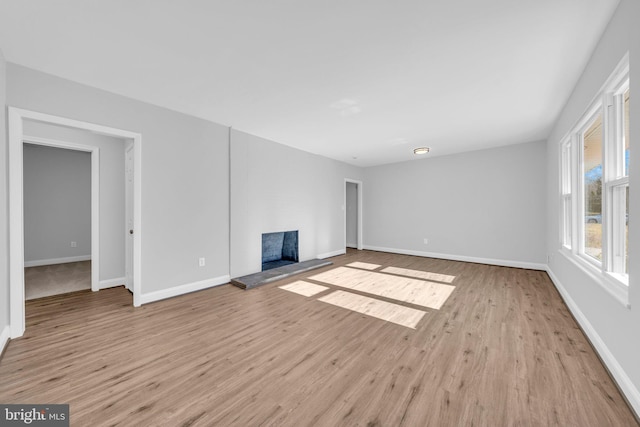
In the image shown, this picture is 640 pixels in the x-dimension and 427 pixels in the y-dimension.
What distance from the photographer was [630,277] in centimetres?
152

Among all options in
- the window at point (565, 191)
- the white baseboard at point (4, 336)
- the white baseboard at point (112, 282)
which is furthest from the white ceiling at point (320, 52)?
the white baseboard at point (112, 282)

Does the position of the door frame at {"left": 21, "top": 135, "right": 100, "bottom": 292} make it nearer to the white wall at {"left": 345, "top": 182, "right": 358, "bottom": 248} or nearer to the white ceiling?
the white ceiling

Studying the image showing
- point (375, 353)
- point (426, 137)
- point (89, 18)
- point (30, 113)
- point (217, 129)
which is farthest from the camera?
point (426, 137)

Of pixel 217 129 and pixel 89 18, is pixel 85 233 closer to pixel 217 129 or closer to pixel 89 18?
pixel 217 129

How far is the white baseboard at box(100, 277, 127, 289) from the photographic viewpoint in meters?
3.75

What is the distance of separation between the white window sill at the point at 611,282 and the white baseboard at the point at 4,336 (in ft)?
14.9

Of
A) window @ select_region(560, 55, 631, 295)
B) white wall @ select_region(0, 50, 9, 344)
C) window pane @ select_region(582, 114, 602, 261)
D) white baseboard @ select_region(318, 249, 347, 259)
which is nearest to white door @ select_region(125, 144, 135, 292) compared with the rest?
white wall @ select_region(0, 50, 9, 344)

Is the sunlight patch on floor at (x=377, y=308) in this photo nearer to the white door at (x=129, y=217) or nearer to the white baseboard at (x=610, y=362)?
the white baseboard at (x=610, y=362)

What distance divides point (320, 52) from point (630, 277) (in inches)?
104

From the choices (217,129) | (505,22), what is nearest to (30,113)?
(217,129)

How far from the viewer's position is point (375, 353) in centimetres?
206

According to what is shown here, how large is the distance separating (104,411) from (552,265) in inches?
230

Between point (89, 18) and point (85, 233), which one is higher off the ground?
point (89, 18)

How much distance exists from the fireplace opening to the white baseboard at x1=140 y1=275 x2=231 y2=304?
1.28 metres
